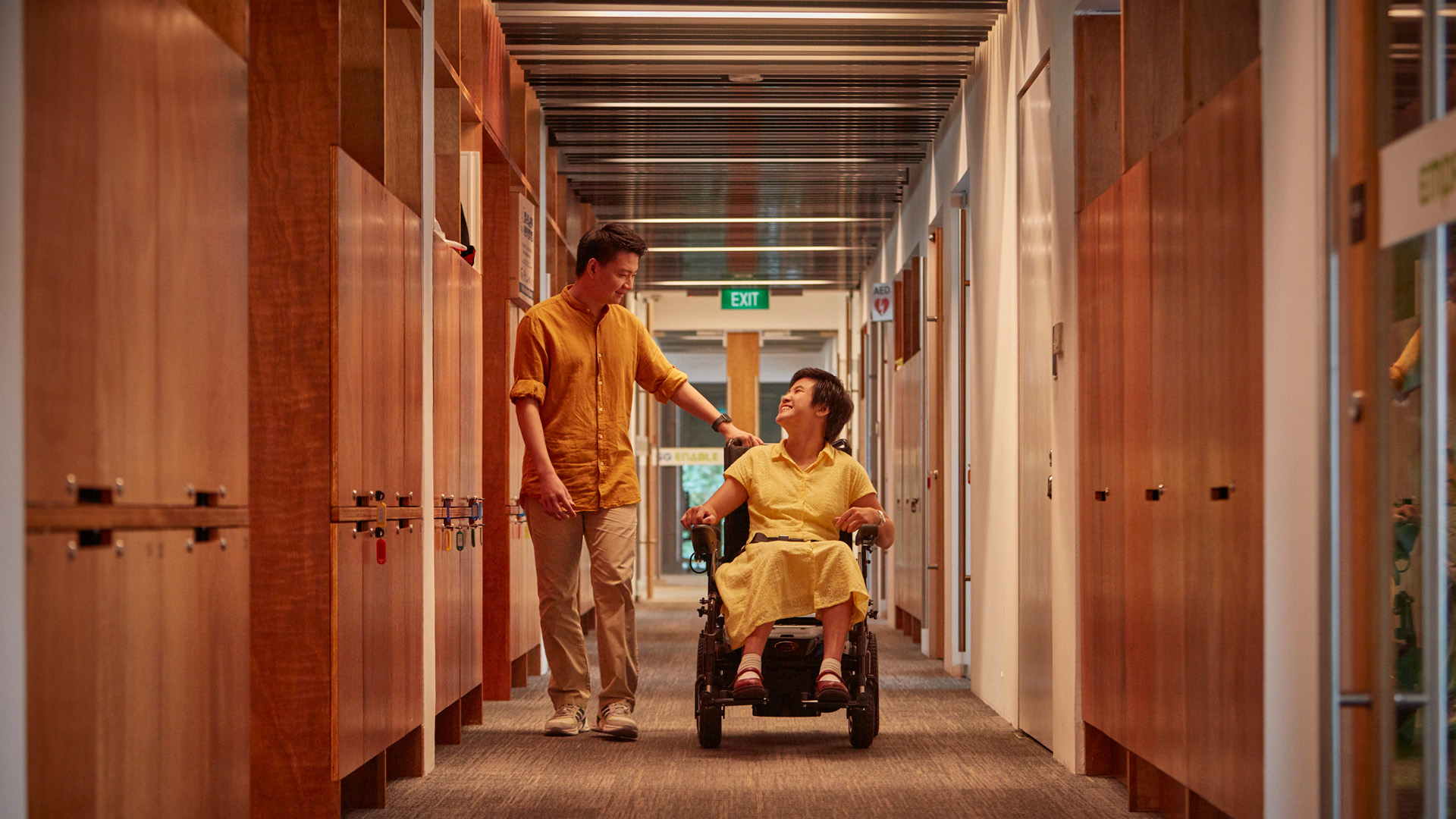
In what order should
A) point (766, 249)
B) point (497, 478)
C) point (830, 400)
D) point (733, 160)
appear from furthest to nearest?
1. point (766, 249)
2. point (733, 160)
3. point (497, 478)
4. point (830, 400)

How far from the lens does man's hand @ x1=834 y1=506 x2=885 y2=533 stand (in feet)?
16.4

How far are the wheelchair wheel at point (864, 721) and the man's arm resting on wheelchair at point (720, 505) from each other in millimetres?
831

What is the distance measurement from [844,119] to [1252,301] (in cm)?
593

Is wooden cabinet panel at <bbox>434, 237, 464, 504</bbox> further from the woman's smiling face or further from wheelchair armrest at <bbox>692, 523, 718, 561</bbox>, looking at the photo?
the woman's smiling face

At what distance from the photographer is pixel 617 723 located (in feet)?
16.4

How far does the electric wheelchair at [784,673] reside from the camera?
15.9 ft

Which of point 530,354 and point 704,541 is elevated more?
point 530,354

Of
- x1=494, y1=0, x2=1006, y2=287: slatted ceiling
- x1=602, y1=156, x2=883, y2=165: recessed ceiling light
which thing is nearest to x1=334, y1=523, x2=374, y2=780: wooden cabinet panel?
x1=494, y1=0, x2=1006, y2=287: slatted ceiling

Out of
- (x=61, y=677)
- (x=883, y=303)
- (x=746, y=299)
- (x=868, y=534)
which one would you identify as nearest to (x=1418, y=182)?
(x=61, y=677)

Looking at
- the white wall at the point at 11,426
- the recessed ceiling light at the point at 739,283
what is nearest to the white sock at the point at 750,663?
the white wall at the point at 11,426

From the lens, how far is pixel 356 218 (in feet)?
11.8

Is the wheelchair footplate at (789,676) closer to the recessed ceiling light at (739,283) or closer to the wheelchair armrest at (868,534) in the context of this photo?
the wheelchair armrest at (868,534)

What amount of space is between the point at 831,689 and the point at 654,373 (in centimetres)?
148

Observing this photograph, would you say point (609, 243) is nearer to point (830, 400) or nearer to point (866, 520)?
point (830, 400)
